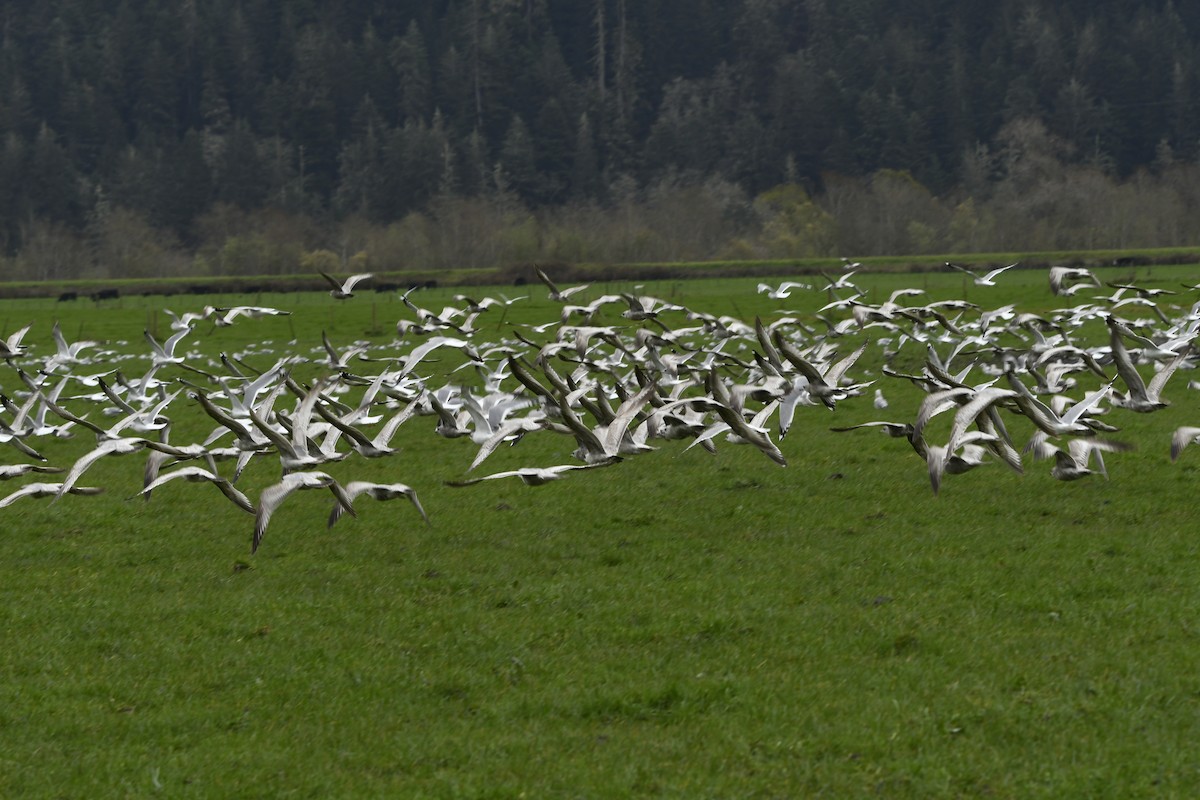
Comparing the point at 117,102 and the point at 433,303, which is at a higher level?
the point at 117,102

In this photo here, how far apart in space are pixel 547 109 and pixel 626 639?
151m

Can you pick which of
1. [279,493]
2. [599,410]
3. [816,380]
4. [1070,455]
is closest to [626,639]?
[279,493]

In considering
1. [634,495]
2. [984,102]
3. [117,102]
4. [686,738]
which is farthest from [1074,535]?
[117,102]

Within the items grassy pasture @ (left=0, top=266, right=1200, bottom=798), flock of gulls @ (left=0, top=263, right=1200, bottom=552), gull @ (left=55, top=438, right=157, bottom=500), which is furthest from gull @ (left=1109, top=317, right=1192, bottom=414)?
gull @ (left=55, top=438, right=157, bottom=500)

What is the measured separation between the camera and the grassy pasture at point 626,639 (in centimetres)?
927

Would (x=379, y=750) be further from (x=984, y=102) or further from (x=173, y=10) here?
(x=173, y=10)

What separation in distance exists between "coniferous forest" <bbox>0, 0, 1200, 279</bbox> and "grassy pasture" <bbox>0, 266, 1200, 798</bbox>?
110 meters

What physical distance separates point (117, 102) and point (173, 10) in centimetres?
1415

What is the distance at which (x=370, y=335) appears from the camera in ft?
151

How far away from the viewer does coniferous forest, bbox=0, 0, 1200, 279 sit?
147625mm

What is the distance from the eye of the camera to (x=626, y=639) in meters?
11.9

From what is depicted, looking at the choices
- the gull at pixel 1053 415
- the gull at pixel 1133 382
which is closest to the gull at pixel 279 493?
the gull at pixel 1053 415

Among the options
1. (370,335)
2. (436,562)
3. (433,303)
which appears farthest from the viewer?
(433,303)

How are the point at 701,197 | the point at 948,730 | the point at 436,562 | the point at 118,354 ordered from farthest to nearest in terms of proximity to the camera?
the point at 701,197, the point at 118,354, the point at 436,562, the point at 948,730
